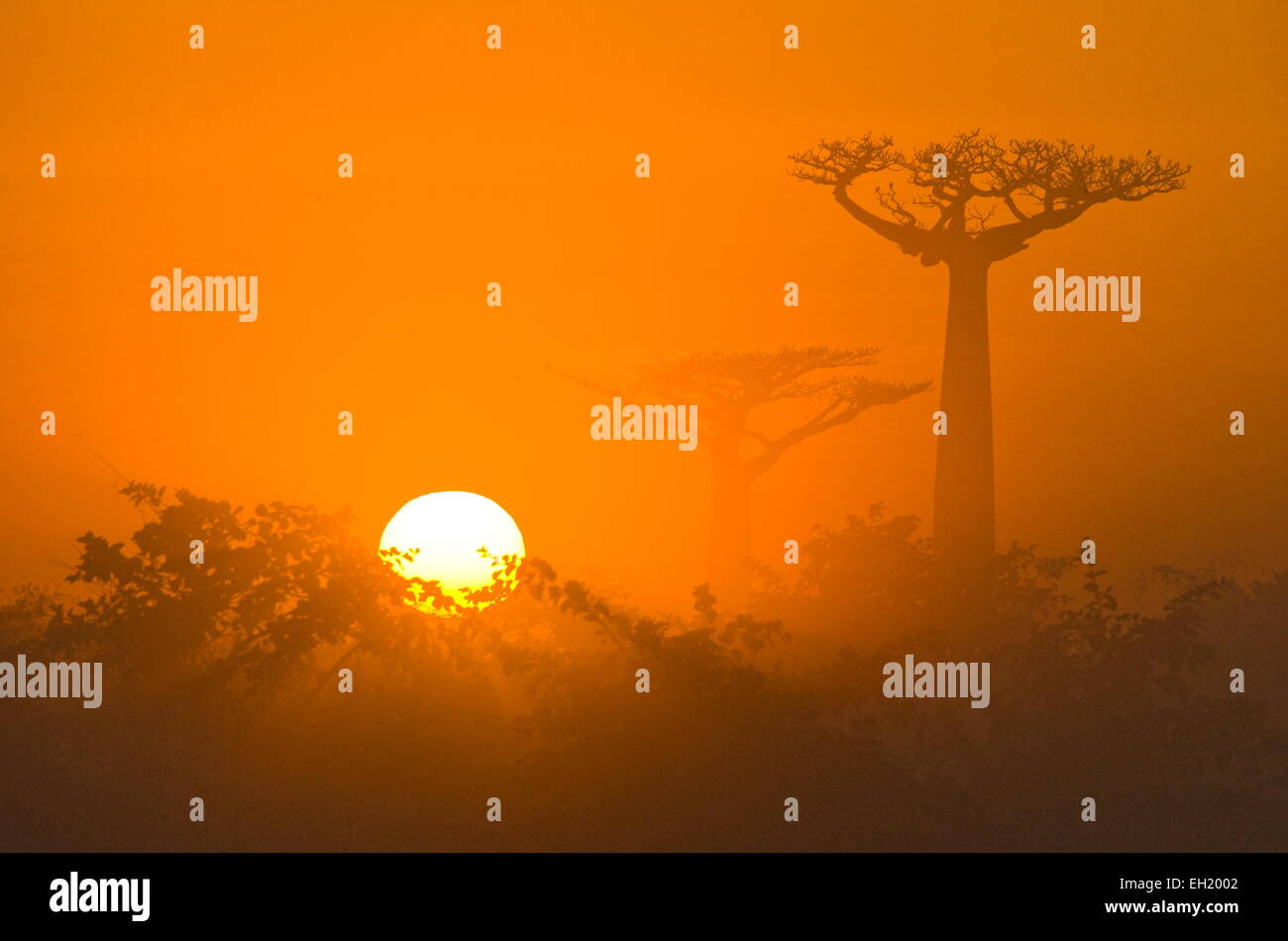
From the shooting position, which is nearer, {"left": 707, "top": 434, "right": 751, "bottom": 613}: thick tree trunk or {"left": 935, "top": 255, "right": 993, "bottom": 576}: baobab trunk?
{"left": 935, "top": 255, "right": 993, "bottom": 576}: baobab trunk

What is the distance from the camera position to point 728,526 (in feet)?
43.0

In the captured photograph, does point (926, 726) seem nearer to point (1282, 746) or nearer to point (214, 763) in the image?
point (1282, 746)

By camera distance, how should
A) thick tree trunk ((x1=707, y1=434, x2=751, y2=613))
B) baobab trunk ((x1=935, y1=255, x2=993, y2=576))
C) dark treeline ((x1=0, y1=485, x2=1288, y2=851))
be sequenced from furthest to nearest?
1. thick tree trunk ((x1=707, y1=434, x2=751, y2=613))
2. baobab trunk ((x1=935, y1=255, x2=993, y2=576))
3. dark treeline ((x1=0, y1=485, x2=1288, y2=851))

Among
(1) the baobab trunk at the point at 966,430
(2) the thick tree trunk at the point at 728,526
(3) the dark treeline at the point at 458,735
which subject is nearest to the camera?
(3) the dark treeline at the point at 458,735

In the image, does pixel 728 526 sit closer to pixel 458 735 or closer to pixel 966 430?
pixel 966 430

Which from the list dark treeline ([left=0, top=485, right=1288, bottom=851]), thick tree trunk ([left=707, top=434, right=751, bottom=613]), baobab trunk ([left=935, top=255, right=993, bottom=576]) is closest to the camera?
dark treeline ([left=0, top=485, right=1288, bottom=851])

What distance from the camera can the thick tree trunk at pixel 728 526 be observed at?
12.9 m

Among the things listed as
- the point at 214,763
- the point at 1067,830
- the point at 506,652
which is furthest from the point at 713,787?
the point at 214,763

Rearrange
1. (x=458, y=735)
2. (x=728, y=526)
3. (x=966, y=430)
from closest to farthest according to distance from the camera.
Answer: (x=458, y=735) < (x=966, y=430) < (x=728, y=526)

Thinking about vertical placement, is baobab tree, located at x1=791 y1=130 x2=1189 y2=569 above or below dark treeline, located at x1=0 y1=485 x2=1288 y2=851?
above

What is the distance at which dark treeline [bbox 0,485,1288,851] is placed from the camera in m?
11.0

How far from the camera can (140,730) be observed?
1120 cm

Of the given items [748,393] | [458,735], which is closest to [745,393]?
[748,393]

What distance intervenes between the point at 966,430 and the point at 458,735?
15.6 feet
